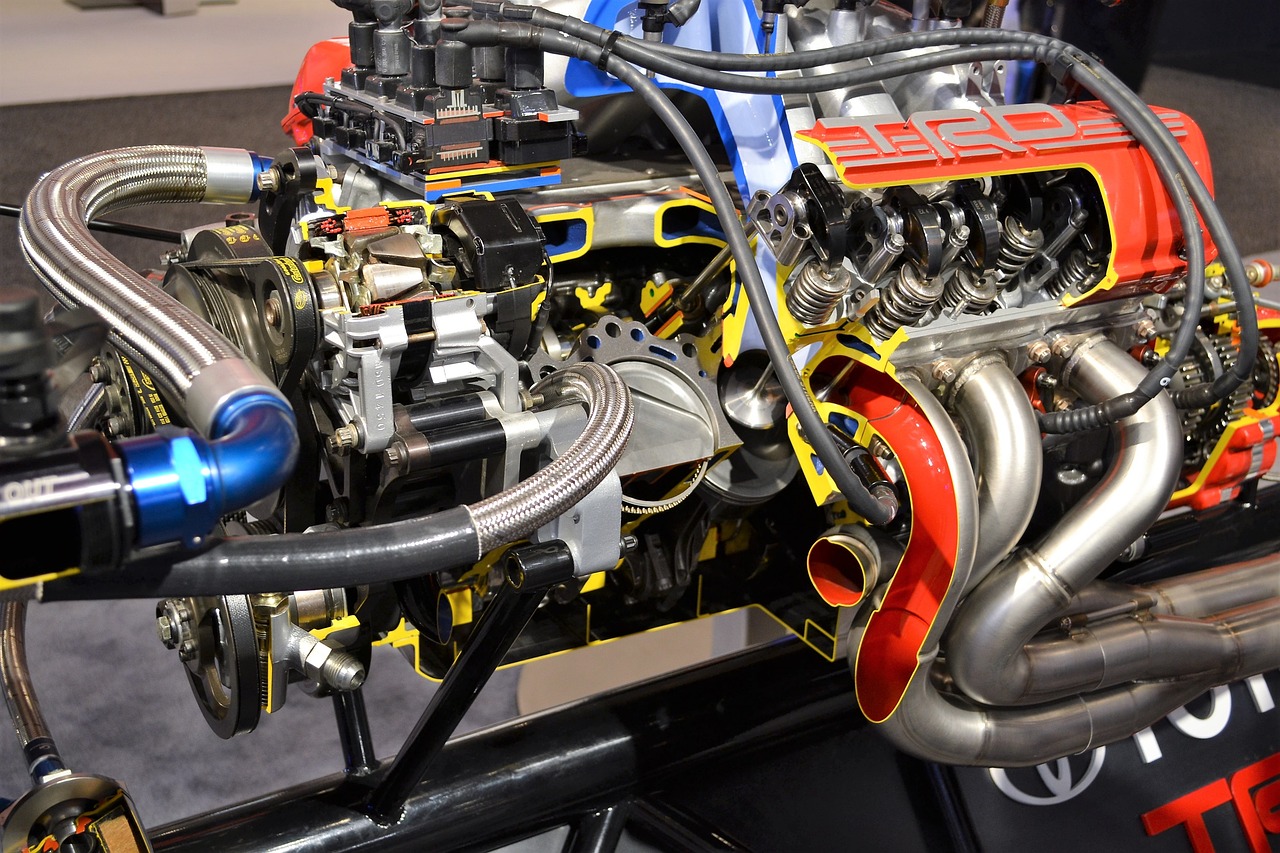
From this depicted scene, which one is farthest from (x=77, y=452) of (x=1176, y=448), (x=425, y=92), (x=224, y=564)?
(x=1176, y=448)

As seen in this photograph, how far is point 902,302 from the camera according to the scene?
4.03ft

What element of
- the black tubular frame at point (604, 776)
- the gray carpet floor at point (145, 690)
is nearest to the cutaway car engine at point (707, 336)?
the black tubular frame at point (604, 776)

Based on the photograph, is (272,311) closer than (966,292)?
Yes

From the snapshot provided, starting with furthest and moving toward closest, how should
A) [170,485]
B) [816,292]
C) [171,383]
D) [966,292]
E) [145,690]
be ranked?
[145,690] < [966,292] < [816,292] < [171,383] < [170,485]

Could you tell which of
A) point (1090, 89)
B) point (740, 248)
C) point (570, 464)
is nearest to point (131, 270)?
point (570, 464)

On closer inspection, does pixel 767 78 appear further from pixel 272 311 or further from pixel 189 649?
pixel 189 649

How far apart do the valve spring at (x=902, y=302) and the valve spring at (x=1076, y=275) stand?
21 cm

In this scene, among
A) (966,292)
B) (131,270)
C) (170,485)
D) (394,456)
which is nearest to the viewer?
(170,485)

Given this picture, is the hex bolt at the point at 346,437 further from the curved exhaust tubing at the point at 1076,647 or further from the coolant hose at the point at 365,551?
the curved exhaust tubing at the point at 1076,647

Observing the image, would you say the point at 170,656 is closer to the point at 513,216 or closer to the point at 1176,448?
the point at 513,216

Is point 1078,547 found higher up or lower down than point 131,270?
lower down

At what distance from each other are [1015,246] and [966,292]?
8 centimetres

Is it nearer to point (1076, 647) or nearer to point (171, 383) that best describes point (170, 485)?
point (171, 383)

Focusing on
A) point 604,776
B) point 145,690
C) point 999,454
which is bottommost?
point 145,690
